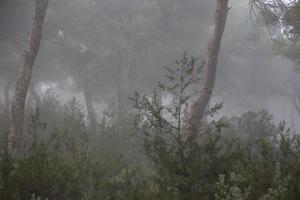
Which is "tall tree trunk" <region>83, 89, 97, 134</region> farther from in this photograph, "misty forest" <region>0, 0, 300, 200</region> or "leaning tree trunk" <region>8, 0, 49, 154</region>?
"leaning tree trunk" <region>8, 0, 49, 154</region>

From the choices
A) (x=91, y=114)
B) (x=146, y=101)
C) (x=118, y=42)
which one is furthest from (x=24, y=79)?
(x=118, y=42)

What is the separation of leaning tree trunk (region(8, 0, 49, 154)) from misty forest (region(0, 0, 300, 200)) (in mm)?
30

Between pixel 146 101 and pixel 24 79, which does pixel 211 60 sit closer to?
pixel 24 79

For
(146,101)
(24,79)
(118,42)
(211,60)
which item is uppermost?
(118,42)

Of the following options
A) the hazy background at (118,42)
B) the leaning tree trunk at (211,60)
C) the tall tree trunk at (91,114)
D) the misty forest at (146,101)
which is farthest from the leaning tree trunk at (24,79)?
the hazy background at (118,42)

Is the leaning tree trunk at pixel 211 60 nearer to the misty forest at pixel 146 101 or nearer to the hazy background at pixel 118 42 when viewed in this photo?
the misty forest at pixel 146 101

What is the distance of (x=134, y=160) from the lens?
999 cm

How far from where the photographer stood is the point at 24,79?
34.7 ft

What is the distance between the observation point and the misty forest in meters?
4.65

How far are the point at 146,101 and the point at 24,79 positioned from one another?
21.5 ft

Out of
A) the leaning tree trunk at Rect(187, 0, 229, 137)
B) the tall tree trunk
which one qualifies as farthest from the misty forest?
the tall tree trunk

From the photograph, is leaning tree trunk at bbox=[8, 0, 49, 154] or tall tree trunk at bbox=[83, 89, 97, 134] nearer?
leaning tree trunk at bbox=[8, 0, 49, 154]

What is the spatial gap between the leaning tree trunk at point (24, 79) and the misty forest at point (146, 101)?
0.10 ft

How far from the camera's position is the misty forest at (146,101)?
183 inches
